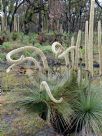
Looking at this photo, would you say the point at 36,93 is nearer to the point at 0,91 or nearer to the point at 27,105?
the point at 27,105

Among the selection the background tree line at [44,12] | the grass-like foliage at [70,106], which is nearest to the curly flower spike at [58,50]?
the grass-like foliage at [70,106]

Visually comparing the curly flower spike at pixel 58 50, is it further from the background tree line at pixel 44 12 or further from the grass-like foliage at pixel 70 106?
the background tree line at pixel 44 12

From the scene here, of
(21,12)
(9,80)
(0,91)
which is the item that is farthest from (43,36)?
(21,12)

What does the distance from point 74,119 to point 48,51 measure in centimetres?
798

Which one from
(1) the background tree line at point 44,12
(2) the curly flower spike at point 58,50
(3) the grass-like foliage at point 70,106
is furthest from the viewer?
(1) the background tree line at point 44,12

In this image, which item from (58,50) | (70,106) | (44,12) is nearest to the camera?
(70,106)

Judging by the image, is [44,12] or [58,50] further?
[44,12]

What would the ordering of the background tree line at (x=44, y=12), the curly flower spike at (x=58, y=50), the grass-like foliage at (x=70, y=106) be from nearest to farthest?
the grass-like foliage at (x=70, y=106)
the curly flower spike at (x=58, y=50)
the background tree line at (x=44, y=12)

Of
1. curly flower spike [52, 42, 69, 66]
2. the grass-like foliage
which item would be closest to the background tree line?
curly flower spike [52, 42, 69, 66]

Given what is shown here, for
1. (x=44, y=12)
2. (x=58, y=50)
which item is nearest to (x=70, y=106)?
(x=58, y=50)

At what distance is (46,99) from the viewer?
4.27 meters

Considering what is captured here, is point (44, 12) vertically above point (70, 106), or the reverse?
point (44, 12)

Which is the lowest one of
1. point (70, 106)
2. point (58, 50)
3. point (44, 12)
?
point (70, 106)

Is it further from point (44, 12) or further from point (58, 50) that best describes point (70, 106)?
point (44, 12)
